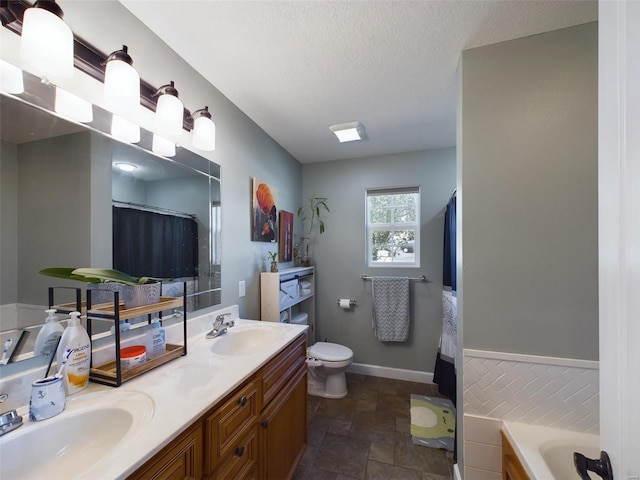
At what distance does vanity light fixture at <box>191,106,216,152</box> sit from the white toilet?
1.89 m

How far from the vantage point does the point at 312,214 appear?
9.84 feet

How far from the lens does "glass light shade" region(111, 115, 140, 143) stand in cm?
106

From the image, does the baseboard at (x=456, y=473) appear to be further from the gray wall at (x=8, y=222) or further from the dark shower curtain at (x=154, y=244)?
the gray wall at (x=8, y=222)

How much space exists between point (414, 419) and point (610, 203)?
218cm

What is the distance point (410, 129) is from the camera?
7.25ft

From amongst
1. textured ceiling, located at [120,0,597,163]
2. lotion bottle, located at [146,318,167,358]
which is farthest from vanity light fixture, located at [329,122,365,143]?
lotion bottle, located at [146,318,167,358]

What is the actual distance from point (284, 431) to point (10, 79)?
177cm

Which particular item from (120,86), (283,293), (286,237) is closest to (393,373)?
(283,293)

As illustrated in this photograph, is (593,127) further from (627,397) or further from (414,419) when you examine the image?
(414,419)

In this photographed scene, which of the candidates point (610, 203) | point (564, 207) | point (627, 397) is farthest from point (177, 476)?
point (564, 207)

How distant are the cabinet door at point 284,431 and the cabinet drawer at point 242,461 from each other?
59 millimetres

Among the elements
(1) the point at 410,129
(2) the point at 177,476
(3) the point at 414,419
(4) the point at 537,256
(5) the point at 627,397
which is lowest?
(3) the point at 414,419

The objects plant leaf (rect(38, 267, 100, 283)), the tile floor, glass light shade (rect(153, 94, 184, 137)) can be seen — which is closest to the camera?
plant leaf (rect(38, 267, 100, 283))

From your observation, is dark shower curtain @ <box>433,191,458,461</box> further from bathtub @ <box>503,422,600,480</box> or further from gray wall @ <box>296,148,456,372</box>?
bathtub @ <box>503,422,600,480</box>
